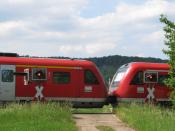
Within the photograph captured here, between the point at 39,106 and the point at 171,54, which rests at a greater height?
the point at 171,54

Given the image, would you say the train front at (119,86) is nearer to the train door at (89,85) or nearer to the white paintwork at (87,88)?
the train door at (89,85)

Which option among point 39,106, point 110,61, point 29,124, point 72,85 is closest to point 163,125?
point 29,124

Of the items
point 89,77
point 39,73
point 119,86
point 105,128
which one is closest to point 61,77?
point 39,73

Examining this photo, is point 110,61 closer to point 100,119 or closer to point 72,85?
point 72,85

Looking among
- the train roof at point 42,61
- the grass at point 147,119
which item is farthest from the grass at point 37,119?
the train roof at point 42,61

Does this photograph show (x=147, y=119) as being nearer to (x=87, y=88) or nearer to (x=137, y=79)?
(x=87, y=88)

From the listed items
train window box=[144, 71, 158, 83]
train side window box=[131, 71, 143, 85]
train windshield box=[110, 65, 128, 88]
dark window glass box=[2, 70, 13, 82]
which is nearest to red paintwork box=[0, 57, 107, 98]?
dark window glass box=[2, 70, 13, 82]

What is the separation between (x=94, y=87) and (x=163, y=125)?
1045cm

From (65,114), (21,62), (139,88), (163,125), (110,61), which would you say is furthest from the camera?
(110,61)

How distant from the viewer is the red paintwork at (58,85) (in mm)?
25891

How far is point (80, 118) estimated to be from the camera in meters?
21.3

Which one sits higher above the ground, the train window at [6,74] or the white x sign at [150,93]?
the train window at [6,74]

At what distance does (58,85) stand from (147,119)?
8842 millimetres

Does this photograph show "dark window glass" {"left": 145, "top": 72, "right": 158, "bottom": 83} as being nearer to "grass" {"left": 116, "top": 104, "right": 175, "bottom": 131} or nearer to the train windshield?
the train windshield
